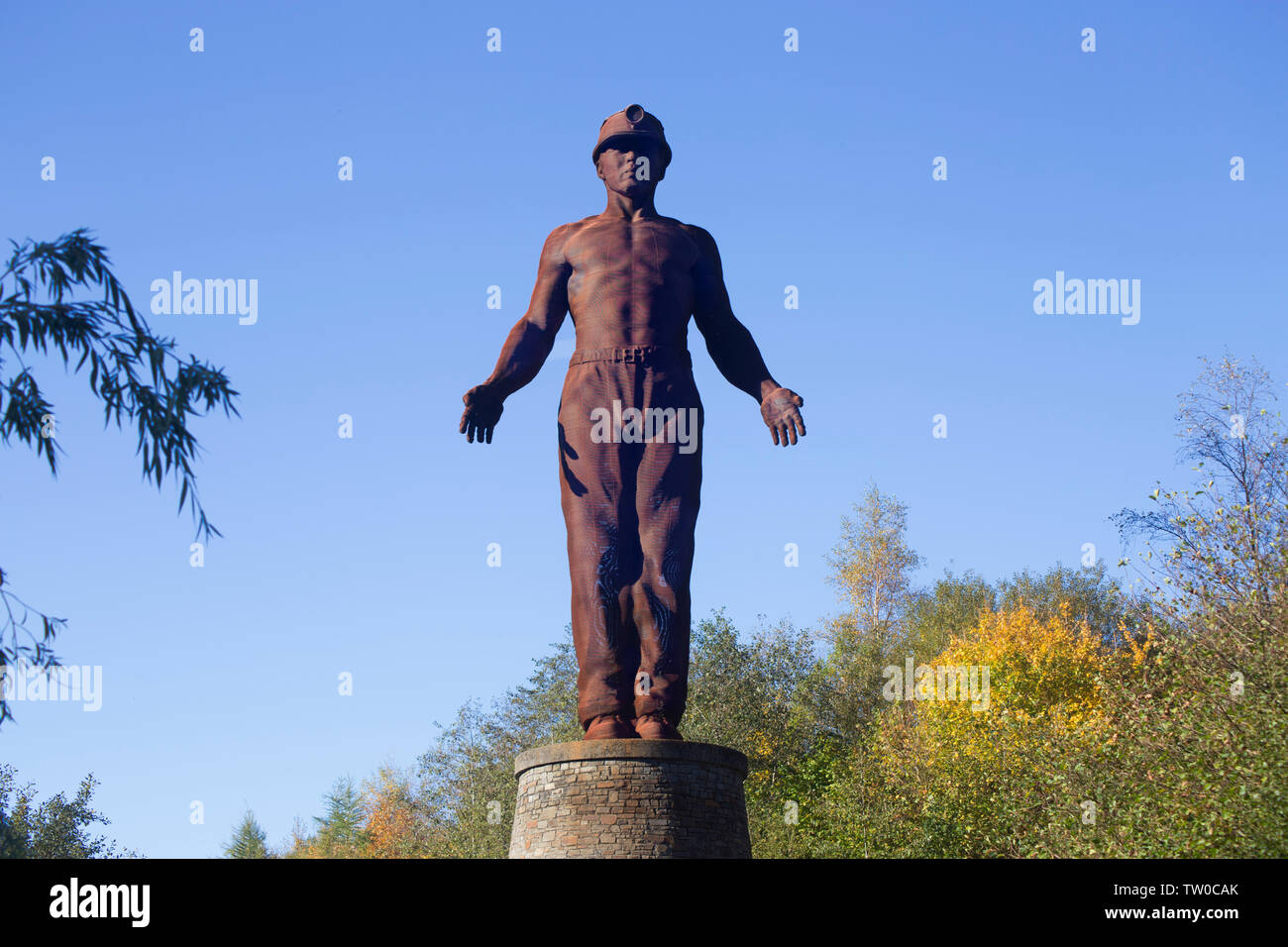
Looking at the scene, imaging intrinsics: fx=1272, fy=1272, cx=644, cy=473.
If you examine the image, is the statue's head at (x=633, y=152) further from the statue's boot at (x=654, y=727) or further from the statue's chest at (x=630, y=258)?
the statue's boot at (x=654, y=727)

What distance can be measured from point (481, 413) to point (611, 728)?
3.42 m

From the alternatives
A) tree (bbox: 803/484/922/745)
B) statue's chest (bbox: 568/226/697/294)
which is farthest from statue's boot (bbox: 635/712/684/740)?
tree (bbox: 803/484/922/745)

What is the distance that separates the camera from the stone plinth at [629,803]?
35.9 ft

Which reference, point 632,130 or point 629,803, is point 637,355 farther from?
point 629,803

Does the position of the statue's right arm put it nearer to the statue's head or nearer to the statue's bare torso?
the statue's bare torso

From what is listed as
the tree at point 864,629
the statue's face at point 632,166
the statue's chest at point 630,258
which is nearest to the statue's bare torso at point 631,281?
the statue's chest at point 630,258

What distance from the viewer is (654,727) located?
11523 millimetres

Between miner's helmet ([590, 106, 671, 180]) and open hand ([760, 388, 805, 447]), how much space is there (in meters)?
2.72

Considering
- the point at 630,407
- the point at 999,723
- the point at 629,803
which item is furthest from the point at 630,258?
the point at 999,723

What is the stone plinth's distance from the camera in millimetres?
10945
